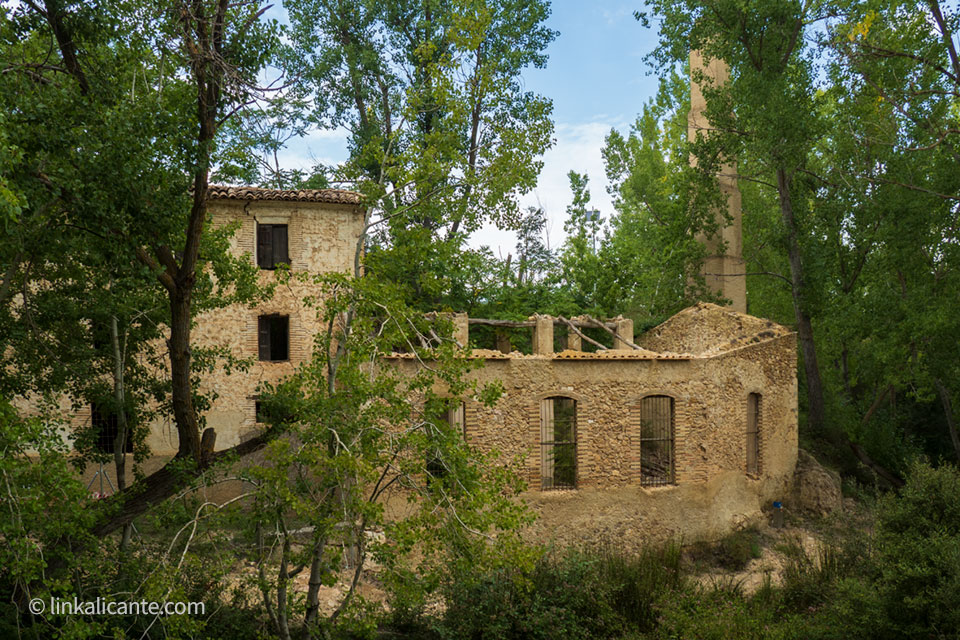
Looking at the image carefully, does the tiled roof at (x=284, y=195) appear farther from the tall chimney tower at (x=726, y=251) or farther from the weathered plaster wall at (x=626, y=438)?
the tall chimney tower at (x=726, y=251)

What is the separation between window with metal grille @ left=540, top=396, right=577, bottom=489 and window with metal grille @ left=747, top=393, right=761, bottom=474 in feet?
13.6

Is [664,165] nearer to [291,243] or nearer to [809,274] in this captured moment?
[809,274]

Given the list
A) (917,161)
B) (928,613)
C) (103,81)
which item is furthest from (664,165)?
(103,81)

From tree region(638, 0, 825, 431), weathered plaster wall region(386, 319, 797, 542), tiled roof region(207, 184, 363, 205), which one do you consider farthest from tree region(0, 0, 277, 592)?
tree region(638, 0, 825, 431)

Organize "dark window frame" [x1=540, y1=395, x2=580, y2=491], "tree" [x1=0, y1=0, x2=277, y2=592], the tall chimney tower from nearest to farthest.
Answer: "tree" [x1=0, y1=0, x2=277, y2=592], "dark window frame" [x1=540, y1=395, x2=580, y2=491], the tall chimney tower

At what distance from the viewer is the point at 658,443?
1552 centimetres

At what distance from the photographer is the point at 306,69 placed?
65.8 feet

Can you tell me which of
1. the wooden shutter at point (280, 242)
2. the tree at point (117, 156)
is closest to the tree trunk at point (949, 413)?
the wooden shutter at point (280, 242)

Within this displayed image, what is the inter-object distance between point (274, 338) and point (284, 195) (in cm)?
354

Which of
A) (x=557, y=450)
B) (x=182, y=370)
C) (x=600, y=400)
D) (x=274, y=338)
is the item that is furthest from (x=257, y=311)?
(x=182, y=370)

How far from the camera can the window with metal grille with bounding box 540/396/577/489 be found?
44.0 feet

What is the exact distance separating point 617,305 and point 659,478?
20.8ft

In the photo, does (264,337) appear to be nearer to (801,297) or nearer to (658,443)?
(658,443)

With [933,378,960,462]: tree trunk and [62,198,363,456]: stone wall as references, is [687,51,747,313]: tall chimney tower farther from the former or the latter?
[62,198,363,456]: stone wall
